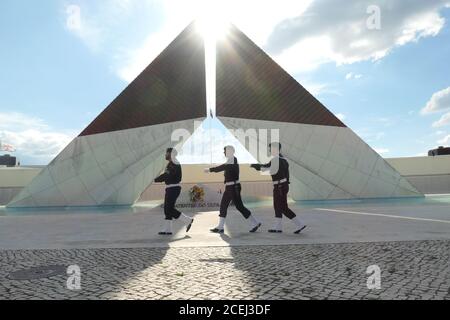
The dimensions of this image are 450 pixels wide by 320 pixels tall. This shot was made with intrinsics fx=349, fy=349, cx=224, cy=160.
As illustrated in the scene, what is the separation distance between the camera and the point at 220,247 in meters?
5.10

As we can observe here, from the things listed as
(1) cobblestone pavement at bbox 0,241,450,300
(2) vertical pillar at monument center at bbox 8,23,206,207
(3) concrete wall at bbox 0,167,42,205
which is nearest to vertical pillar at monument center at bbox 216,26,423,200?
(2) vertical pillar at monument center at bbox 8,23,206,207

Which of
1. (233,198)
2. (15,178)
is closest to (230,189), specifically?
(233,198)

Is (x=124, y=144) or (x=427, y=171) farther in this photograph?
(x=427, y=171)

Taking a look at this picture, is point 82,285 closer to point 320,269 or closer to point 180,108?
point 320,269

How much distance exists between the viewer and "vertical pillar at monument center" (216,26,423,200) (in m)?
14.9

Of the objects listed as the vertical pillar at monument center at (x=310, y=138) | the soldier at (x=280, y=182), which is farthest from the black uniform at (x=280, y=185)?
the vertical pillar at monument center at (x=310, y=138)

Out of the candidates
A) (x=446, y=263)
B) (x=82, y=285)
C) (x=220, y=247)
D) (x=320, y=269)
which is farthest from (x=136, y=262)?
(x=446, y=263)

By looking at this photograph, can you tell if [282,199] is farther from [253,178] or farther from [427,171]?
[427,171]

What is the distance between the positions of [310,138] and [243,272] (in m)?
12.3

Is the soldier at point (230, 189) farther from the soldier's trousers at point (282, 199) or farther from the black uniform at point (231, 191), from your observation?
the soldier's trousers at point (282, 199)

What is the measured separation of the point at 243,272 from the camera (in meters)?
3.61

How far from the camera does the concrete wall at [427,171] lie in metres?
29.9
